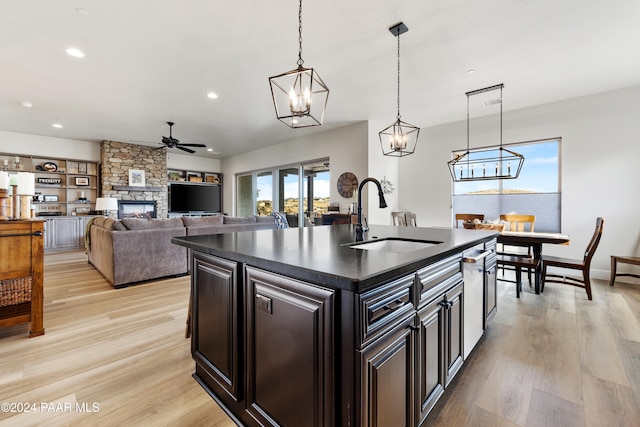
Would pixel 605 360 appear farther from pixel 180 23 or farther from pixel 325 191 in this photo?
pixel 325 191

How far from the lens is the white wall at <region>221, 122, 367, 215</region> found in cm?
551

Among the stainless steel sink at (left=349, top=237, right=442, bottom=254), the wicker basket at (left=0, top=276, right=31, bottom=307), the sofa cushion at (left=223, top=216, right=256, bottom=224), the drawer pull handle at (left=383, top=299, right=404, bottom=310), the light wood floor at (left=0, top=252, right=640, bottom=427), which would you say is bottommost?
the light wood floor at (left=0, top=252, right=640, bottom=427)

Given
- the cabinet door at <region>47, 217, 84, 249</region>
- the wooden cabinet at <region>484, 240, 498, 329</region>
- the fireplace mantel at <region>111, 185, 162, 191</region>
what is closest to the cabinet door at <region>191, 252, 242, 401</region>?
the wooden cabinet at <region>484, 240, 498, 329</region>

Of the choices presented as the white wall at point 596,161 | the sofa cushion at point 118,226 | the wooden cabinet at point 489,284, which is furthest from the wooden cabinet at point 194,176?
the wooden cabinet at point 489,284

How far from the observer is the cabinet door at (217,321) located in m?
1.39

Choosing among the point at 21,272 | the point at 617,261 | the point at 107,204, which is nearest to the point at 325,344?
the point at 21,272

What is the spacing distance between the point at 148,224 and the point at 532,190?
618cm

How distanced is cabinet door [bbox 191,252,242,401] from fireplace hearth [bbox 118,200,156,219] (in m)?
7.16

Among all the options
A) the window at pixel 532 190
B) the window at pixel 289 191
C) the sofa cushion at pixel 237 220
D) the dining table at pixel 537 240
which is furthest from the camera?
the window at pixel 289 191

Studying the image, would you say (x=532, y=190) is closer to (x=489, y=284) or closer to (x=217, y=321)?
(x=489, y=284)

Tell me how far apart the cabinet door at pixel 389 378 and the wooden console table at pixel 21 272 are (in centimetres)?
286

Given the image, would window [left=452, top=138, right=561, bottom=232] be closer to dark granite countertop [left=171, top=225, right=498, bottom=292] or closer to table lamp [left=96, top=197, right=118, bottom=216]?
dark granite countertop [left=171, top=225, right=498, bottom=292]

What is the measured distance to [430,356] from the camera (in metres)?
1.35

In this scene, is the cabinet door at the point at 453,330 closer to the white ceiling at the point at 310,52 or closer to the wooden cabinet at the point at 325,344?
the wooden cabinet at the point at 325,344
